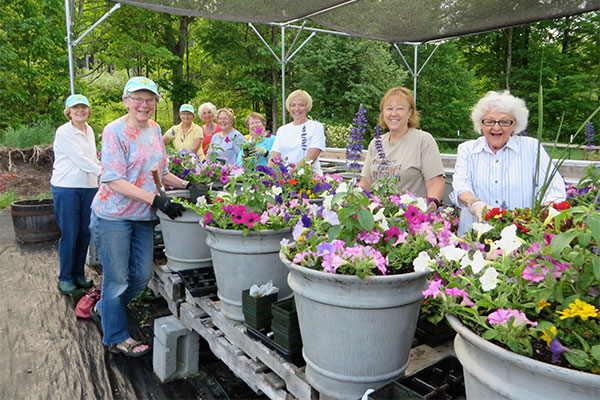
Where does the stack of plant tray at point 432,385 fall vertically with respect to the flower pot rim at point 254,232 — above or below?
below

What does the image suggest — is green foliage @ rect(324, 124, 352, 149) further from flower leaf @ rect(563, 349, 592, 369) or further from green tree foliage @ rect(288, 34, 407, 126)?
flower leaf @ rect(563, 349, 592, 369)

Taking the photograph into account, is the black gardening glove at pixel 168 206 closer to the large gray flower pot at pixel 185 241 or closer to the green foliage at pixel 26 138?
the large gray flower pot at pixel 185 241

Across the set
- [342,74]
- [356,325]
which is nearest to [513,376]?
[356,325]

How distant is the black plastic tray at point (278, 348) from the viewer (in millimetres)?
1648

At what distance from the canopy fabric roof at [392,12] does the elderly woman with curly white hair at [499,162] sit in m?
2.17

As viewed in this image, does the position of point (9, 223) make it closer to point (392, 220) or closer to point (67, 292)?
point (67, 292)

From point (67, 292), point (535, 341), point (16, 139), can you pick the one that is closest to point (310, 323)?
point (535, 341)

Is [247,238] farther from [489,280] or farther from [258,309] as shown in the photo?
[489,280]

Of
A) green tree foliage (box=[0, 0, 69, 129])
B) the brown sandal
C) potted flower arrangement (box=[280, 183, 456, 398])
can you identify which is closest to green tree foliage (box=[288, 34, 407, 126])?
green tree foliage (box=[0, 0, 69, 129])

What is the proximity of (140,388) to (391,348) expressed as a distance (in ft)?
5.10

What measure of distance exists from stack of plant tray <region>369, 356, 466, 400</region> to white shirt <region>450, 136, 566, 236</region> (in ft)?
3.05

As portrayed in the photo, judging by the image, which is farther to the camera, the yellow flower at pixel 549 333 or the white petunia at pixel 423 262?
the white petunia at pixel 423 262

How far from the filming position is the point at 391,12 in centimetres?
432

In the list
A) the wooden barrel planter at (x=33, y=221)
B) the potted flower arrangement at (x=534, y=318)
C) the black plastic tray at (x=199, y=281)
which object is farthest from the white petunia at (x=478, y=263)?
the wooden barrel planter at (x=33, y=221)
